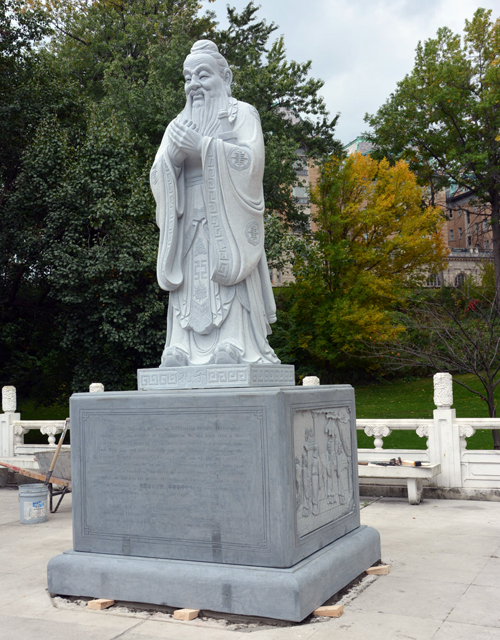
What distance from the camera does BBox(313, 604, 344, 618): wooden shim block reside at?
160 inches

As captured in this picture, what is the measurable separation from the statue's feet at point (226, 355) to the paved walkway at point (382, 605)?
181cm

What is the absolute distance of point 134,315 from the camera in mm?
13852

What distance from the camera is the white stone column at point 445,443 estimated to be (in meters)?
8.74

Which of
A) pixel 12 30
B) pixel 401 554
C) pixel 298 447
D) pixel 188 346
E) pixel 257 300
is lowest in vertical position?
pixel 401 554

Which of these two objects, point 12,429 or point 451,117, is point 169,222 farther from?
point 451,117

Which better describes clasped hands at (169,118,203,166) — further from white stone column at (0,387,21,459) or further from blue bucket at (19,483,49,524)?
white stone column at (0,387,21,459)

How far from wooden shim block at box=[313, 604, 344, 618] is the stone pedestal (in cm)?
5

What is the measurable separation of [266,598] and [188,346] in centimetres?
204

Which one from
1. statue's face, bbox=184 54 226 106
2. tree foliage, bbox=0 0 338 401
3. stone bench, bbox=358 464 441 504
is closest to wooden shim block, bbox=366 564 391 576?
stone bench, bbox=358 464 441 504

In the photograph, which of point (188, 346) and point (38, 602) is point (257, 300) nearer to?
point (188, 346)

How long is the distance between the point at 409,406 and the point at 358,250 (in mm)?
5449

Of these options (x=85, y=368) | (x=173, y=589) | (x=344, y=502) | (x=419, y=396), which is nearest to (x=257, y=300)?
(x=344, y=502)

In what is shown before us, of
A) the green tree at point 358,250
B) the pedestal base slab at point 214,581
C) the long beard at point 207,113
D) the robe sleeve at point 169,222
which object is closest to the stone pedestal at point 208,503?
the pedestal base slab at point 214,581

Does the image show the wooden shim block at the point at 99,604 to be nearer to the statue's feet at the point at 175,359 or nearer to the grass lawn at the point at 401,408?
the statue's feet at the point at 175,359
